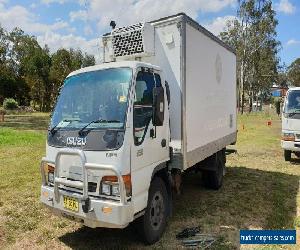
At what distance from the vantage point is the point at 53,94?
5956 cm

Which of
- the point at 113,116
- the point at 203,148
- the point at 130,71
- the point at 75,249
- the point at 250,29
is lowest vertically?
the point at 75,249

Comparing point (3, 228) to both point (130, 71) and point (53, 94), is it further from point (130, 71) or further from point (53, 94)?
point (53, 94)

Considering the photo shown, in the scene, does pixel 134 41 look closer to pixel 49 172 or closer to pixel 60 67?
pixel 49 172

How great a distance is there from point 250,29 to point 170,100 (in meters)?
44.8

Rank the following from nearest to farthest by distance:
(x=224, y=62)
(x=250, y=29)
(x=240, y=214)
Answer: (x=240, y=214)
(x=224, y=62)
(x=250, y=29)

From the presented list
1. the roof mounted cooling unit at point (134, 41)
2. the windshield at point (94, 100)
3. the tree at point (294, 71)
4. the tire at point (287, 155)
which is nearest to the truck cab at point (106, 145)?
the windshield at point (94, 100)

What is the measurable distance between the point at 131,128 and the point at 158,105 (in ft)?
1.78

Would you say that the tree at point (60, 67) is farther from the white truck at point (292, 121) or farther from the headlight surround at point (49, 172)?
the headlight surround at point (49, 172)

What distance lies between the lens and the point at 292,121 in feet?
40.5

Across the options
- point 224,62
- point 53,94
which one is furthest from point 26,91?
point 224,62

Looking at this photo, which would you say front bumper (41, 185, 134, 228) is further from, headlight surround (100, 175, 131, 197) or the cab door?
the cab door

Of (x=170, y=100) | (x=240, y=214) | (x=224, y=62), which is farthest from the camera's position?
(x=224, y=62)

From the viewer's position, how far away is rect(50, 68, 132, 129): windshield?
521cm

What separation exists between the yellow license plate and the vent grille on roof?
2.73m
